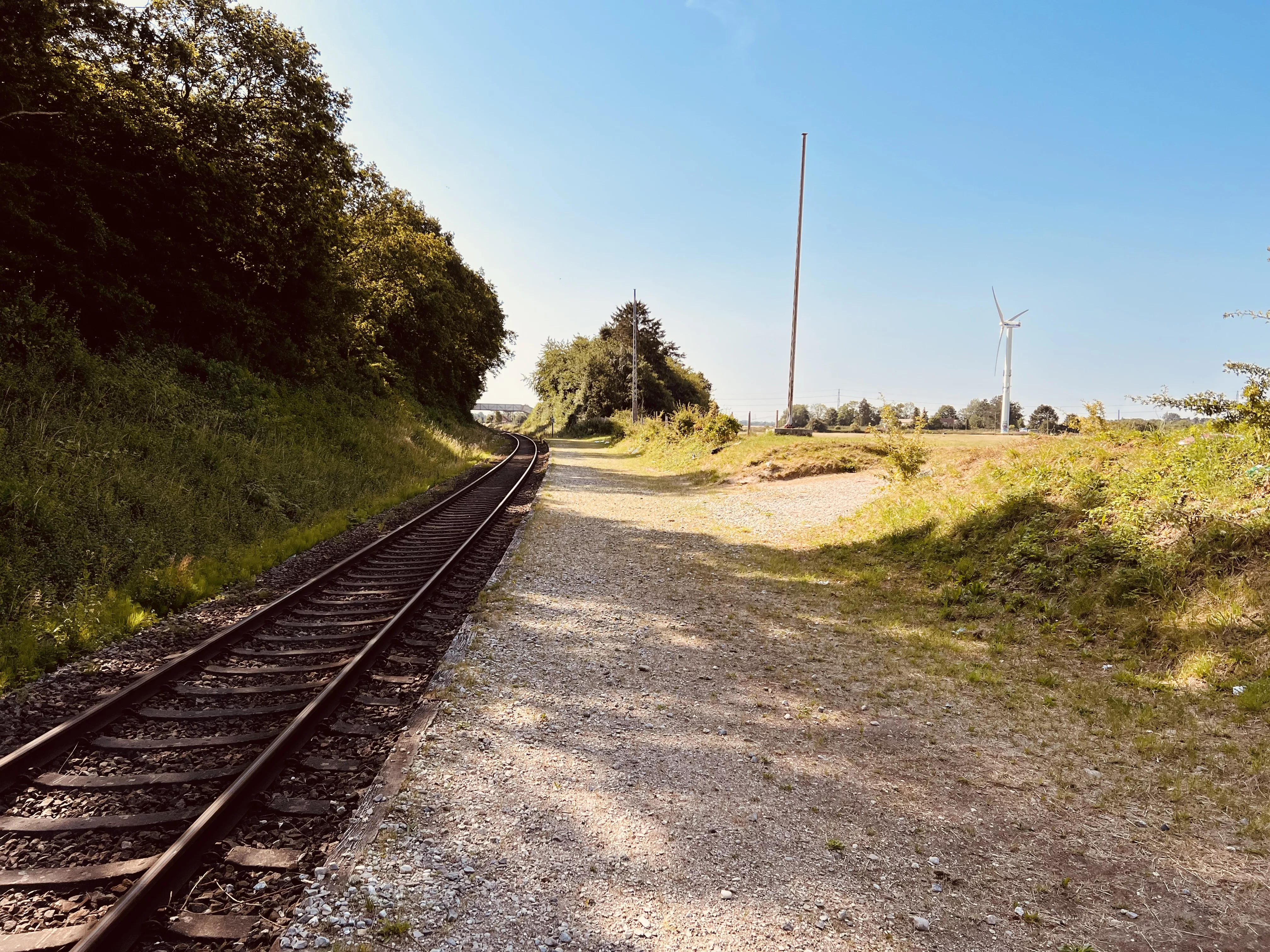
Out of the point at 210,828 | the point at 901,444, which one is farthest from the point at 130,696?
the point at 901,444

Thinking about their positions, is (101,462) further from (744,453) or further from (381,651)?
(744,453)

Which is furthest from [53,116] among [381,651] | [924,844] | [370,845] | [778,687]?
[924,844]

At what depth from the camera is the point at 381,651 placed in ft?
19.4

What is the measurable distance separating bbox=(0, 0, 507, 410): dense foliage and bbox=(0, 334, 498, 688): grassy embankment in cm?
139

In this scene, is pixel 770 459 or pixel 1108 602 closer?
pixel 1108 602

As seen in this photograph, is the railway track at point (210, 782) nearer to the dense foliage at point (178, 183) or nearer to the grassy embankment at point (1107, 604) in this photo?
the grassy embankment at point (1107, 604)

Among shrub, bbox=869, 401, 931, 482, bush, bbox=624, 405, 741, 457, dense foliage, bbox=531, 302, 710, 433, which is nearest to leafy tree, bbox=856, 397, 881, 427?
dense foliage, bbox=531, 302, 710, 433

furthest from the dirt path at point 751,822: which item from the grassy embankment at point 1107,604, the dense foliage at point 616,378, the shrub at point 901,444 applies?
the dense foliage at point 616,378

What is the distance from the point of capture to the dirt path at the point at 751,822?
2.94 meters

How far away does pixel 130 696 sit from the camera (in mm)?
4648

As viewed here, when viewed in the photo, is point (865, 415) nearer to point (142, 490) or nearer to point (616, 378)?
point (616, 378)

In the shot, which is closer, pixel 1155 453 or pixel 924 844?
pixel 924 844

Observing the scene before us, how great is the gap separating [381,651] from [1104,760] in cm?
580

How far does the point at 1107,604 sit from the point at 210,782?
7998 mm
